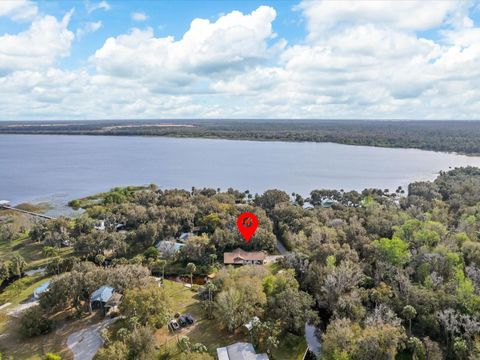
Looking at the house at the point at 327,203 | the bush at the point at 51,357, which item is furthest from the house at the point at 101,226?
the house at the point at 327,203

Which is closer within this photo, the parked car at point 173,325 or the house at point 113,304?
the parked car at point 173,325

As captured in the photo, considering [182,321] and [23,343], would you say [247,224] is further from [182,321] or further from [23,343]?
[23,343]

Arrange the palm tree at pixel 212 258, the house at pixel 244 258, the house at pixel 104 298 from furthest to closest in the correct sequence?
1. the house at pixel 244 258
2. the palm tree at pixel 212 258
3. the house at pixel 104 298

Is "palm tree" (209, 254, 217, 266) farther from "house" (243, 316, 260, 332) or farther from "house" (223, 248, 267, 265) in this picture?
"house" (243, 316, 260, 332)

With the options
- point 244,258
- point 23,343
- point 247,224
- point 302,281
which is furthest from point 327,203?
point 23,343

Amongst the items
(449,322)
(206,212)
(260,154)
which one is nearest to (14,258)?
(206,212)

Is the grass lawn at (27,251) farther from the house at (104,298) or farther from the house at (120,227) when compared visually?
the house at (104,298)

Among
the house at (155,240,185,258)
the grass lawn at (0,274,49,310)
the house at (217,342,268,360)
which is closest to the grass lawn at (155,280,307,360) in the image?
the house at (217,342,268,360)

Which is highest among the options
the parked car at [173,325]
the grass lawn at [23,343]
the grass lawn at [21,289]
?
the parked car at [173,325]
